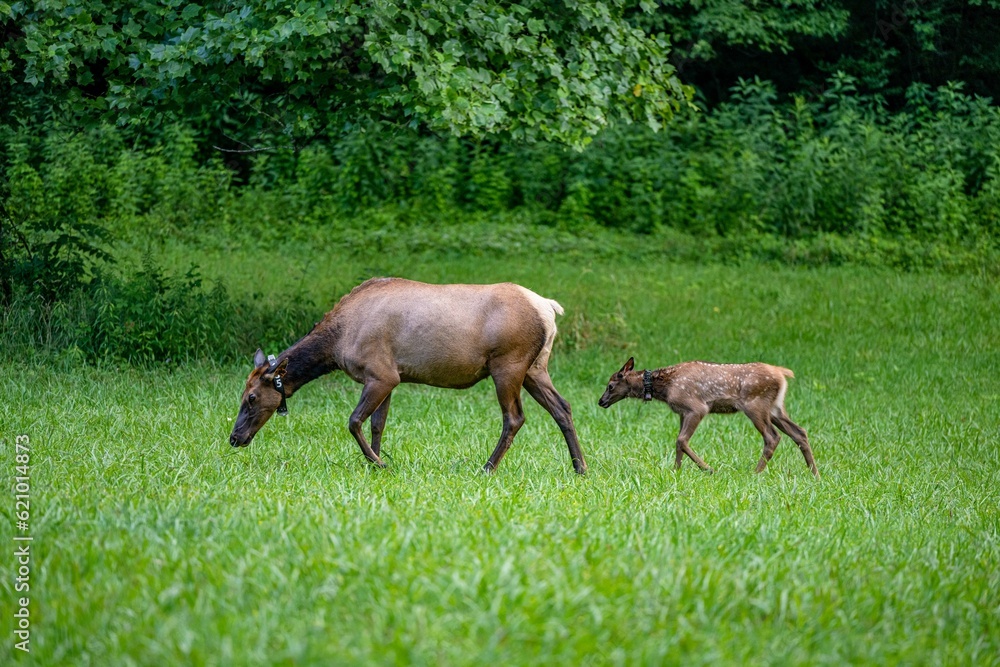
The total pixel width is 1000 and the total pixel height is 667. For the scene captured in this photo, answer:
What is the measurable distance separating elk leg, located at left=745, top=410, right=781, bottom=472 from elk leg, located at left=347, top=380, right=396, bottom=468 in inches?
116

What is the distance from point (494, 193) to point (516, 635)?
18.6 meters

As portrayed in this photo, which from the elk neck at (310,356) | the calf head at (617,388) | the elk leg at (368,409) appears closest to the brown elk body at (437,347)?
the elk leg at (368,409)

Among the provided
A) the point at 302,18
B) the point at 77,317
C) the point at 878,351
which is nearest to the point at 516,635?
the point at 302,18

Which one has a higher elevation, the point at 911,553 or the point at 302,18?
the point at 302,18

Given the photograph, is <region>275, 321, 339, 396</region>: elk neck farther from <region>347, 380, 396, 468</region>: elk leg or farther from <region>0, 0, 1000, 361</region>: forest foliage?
<region>0, 0, 1000, 361</region>: forest foliage

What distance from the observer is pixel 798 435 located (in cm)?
914

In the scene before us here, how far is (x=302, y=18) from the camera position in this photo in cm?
1009

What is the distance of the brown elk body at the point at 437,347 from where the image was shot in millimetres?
8312

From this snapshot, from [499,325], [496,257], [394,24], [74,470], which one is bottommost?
[496,257]

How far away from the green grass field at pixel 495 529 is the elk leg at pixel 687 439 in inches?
9.8

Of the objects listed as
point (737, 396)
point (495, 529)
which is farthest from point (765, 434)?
point (495, 529)

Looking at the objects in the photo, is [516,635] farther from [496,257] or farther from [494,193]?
[494,193]

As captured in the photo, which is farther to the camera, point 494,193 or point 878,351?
point 494,193

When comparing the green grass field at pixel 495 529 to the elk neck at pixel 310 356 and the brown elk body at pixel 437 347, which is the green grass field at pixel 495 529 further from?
the elk neck at pixel 310 356
